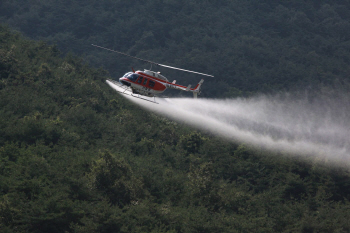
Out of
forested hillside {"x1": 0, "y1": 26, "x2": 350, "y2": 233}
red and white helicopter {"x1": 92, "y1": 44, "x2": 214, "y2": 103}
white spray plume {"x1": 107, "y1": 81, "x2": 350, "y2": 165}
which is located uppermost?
red and white helicopter {"x1": 92, "y1": 44, "x2": 214, "y2": 103}

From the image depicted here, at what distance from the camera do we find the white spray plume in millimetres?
59375

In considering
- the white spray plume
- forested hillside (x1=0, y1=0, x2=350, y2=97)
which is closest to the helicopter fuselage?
the white spray plume

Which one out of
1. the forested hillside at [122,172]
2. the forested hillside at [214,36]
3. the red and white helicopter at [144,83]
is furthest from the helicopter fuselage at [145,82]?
the forested hillside at [214,36]

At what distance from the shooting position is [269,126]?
68.2m

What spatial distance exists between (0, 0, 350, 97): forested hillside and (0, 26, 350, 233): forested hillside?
5009 cm

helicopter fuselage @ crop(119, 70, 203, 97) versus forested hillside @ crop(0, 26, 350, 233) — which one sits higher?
helicopter fuselage @ crop(119, 70, 203, 97)

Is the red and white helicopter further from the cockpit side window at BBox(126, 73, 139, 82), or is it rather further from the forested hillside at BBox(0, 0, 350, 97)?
the forested hillside at BBox(0, 0, 350, 97)

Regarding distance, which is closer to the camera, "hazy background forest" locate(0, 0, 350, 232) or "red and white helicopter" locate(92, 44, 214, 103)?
"hazy background forest" locate(0, 0, 350, 232)

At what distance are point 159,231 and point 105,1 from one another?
121178mm

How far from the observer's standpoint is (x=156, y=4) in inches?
5669

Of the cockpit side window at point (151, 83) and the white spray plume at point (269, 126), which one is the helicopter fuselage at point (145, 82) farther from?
the white spray plume at point (269, 126)

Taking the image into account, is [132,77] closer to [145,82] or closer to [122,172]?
[145,82]

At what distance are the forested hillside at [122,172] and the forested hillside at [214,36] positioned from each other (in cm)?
5009

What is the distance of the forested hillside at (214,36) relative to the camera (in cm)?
11581
